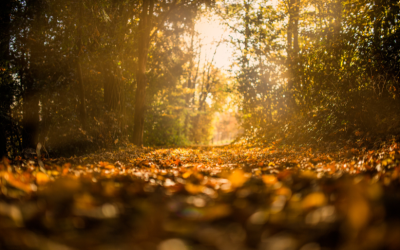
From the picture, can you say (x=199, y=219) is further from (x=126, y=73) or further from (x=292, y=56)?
(x=292, y=56)

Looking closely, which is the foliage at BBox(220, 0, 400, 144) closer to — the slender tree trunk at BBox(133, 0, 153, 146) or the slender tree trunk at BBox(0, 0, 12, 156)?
the slender tree trunk at BBox(133, 0, 153, 146)

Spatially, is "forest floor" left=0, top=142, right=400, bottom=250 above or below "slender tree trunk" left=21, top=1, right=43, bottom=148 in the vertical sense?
below

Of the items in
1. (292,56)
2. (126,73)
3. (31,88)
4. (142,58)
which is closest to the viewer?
(31,88)

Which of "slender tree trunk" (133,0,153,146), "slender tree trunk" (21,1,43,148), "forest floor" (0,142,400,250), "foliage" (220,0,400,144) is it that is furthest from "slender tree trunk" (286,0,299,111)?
"forest floor" (0,142,400,250)

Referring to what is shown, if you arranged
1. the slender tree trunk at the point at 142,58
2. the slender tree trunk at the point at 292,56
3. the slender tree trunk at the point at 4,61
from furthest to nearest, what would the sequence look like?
the slender tree trunk at the point at 142,58, the slender tree trunk at the point at 292,56, the slender tree trunk at the point at 4,61

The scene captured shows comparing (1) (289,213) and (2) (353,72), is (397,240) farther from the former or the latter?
(2) (353,72)

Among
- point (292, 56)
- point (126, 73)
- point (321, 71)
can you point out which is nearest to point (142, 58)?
point (126, 73)

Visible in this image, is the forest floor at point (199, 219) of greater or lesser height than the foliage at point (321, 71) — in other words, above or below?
below

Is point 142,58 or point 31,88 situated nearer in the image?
point 31,88

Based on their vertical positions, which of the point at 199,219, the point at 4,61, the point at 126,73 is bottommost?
the point at 199,219

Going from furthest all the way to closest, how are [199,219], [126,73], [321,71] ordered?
[126,73] → [321,71] → [199,219]

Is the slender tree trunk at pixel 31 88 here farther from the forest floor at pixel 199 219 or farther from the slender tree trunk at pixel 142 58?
the forest floor at pixel 199 219

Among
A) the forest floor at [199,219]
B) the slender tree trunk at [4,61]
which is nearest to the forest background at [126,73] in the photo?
the slender tree trunk at [4,61]

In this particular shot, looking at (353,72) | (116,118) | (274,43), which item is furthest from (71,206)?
(274,43)
